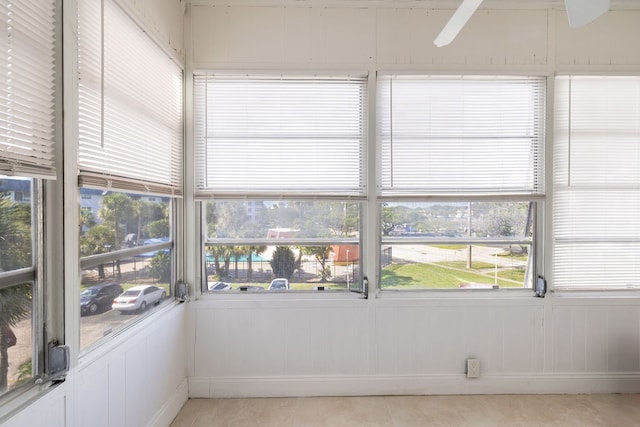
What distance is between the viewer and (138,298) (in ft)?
7.04

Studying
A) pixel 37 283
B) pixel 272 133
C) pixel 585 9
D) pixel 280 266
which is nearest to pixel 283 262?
pixel 280 266

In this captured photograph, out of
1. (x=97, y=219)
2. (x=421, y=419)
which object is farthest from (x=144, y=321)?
(x=421, y=419)

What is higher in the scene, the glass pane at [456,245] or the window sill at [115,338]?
the glass pane at [456,245]

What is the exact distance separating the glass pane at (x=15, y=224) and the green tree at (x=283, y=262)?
1.65 meters

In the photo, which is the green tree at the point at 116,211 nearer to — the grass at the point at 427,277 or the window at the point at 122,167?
the window at the point at 122,167

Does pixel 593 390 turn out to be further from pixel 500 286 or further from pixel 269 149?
pixel 269 149

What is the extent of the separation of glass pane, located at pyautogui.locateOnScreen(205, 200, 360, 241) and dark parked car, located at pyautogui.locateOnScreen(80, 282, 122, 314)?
990mm

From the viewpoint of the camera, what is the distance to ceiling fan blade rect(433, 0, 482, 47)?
163 centimetres

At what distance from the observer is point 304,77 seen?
277cm

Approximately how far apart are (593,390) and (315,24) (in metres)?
3.60

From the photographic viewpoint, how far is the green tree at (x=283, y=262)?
111 inches

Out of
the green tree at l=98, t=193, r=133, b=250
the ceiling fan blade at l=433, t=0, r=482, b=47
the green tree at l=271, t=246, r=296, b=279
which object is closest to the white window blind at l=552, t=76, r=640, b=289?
the ceiling fan blade at l=433, t=0, r=482, b=47

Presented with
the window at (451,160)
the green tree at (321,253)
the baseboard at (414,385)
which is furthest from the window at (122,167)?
the window at (451,160)

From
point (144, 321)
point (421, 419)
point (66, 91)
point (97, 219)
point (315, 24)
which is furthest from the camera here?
point (315, 24)
